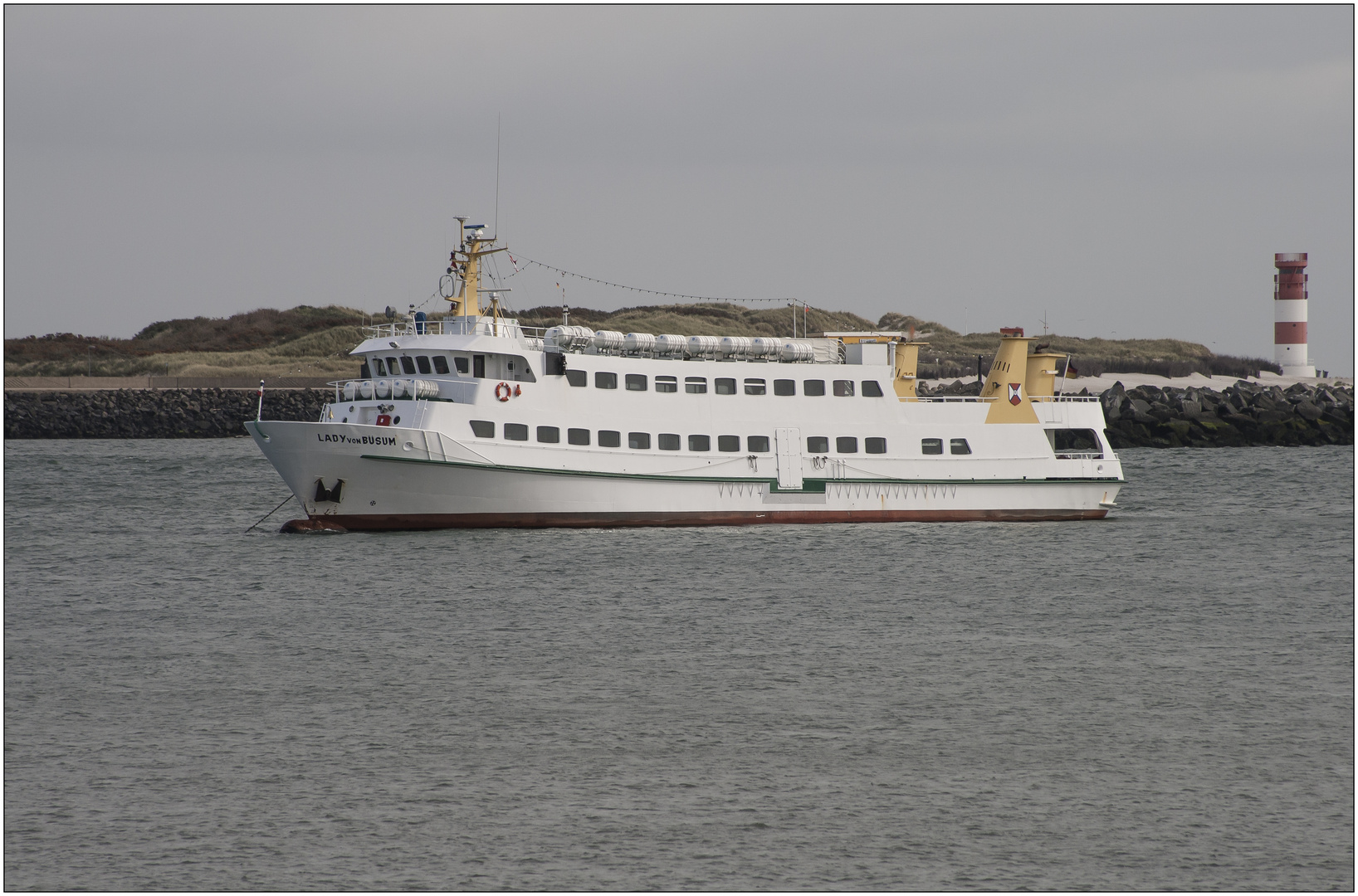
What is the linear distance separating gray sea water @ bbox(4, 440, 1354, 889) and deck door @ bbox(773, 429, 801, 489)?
241cm

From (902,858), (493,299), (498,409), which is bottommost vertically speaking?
(902,858)

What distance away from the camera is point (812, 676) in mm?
18078

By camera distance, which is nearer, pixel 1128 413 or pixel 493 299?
pixel 493 299

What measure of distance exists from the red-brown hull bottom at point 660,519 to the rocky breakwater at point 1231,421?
35256 mm

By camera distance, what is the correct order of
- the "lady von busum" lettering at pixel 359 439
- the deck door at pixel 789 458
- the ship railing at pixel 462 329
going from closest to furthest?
the "lady von busum" lettering at pixel 359 439 < the ship railing at pixel 462 329 < the deck door at pixel 789 458

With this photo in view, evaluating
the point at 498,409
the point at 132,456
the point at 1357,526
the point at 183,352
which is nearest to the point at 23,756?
the point at 498,409

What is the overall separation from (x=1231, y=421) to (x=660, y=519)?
4612cm

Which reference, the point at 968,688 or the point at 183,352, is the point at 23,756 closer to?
the point at 968,688

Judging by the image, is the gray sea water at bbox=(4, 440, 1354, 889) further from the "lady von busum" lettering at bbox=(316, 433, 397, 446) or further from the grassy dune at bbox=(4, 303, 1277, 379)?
the grassy dune at bbox=(4, 303, 1277, 379)

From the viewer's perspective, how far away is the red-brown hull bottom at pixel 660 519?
3036cm

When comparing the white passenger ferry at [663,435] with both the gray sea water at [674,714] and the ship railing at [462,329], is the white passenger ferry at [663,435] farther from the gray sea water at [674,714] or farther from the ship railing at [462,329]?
the gray sea water at [674,714]

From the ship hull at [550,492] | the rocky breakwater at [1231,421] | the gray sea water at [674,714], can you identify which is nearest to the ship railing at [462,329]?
the ship hull at [550,492]

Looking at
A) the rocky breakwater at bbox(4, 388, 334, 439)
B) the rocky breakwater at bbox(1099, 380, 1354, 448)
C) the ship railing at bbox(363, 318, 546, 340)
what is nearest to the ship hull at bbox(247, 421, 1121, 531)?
the ship railing at bbox(363, 318, 546, 340)

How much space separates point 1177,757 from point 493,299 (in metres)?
21.8
